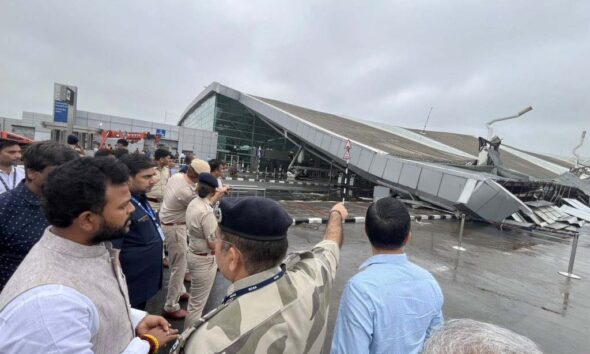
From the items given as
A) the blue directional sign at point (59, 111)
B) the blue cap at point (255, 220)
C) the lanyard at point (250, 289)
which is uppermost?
the blue directional sign at point (59, 111)

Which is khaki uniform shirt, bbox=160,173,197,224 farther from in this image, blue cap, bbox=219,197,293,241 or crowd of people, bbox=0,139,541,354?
blue cap, bbox=219,197,293,241

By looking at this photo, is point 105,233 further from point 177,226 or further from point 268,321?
point 177,226

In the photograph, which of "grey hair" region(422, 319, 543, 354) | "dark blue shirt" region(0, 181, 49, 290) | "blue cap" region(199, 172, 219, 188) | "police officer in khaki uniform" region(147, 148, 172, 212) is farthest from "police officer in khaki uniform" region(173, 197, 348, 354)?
"police officer in khaki uniform" region(147, 148, 172, 212)

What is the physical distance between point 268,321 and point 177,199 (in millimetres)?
2795

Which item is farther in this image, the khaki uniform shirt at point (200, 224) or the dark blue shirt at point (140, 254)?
the khaki uniform shirt at point (200, 224)

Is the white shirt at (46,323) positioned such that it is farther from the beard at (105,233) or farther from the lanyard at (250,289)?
the lanyard at (250,289)

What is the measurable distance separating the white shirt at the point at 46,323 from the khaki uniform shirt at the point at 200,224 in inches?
74.1

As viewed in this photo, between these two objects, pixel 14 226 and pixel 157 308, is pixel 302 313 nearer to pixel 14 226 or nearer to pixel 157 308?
pixel 14 226

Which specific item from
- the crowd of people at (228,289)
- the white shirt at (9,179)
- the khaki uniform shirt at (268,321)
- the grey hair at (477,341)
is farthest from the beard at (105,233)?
the white shirt at (9,179)

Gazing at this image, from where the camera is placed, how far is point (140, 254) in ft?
8.52

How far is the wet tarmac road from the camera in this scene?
3.96 meters

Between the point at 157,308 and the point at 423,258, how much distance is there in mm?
5379

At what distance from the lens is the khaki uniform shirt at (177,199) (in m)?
3.44

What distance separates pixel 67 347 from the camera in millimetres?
953
